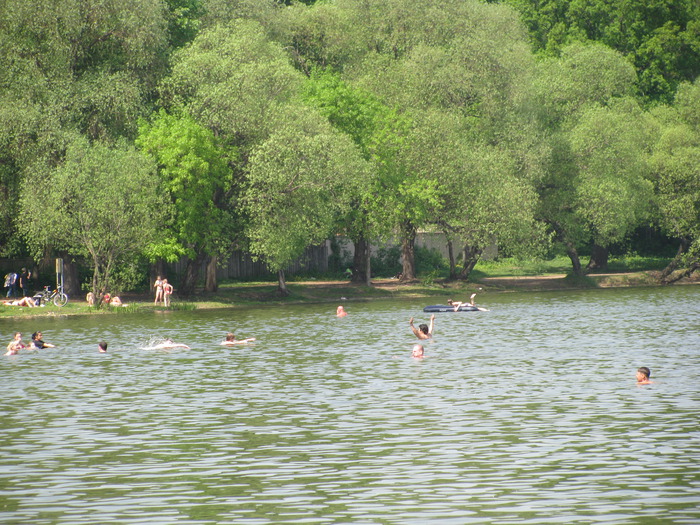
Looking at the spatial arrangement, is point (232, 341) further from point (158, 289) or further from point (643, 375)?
point (158, 289)

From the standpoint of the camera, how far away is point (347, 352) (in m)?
43.7

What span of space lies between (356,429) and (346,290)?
53.4 metres

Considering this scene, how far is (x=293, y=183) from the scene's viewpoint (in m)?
70.4

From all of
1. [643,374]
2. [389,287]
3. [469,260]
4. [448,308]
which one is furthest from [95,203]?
[643,374]

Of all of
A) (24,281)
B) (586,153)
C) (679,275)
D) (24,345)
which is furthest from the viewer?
(679,275)

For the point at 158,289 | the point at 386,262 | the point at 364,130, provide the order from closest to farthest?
the point at 158,289, the point at 364,130, the point at 386,262

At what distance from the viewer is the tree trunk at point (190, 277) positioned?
70.9 meters

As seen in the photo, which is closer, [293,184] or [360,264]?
[293,184]

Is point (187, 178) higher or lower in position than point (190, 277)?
higher

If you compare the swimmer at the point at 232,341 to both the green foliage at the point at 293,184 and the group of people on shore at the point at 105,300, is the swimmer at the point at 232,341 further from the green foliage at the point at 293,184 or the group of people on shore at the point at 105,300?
the green foliage at the point at 293,184

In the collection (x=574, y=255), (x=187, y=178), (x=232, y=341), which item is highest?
(x=187, y=178)

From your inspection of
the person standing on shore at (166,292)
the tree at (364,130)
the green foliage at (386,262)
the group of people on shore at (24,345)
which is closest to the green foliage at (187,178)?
the person standing on shore at (166,292)

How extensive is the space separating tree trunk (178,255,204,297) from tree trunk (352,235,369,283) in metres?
15.6

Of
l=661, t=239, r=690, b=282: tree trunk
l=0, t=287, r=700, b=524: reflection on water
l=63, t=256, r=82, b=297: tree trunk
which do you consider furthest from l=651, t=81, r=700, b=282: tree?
l=63, t=256, r=82, b=297: tree trunk
